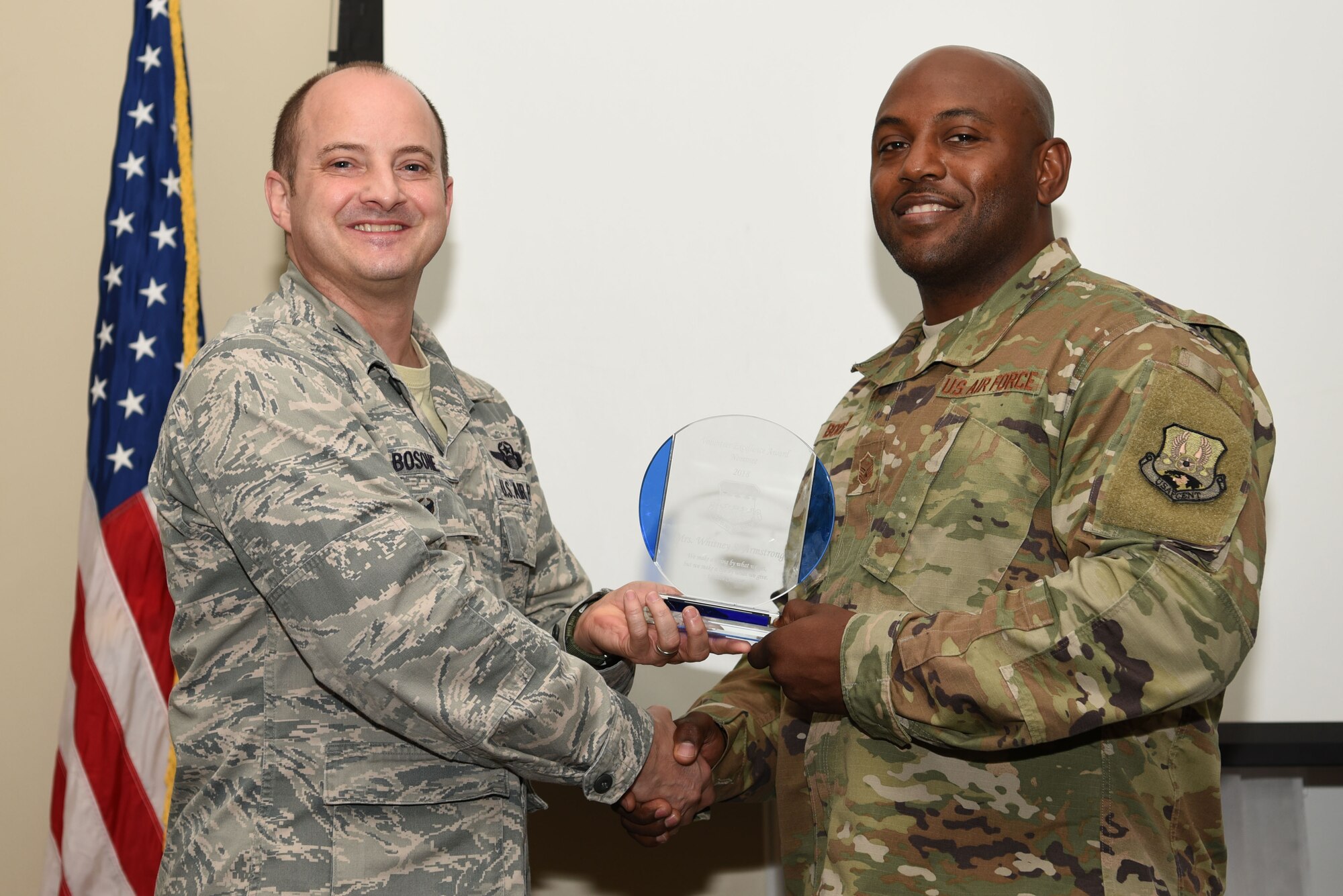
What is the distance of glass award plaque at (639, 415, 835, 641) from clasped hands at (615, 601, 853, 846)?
0.08 metres

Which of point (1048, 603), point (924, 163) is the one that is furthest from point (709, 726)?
point (924, 163)

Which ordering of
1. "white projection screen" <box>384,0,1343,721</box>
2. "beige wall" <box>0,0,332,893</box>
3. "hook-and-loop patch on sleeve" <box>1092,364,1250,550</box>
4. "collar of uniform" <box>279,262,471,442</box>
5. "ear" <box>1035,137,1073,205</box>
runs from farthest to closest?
"beige wall" <box>0,0,332,893</box>
"white projection screen" <box>384,0,1343,721</box>
"ear" <box>1035,137,1073,205</box>
"collar of uniform" <box>279,262,471,442</box>
"hook-and-loop patch on sleeve" <box>1092,364,1250,550</box>

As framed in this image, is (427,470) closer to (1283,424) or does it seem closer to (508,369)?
(508,369)

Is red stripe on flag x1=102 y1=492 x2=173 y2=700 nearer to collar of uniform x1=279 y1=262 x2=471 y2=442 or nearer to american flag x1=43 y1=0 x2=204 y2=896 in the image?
american flag x1=43 y1=0 x2=204 y2=896

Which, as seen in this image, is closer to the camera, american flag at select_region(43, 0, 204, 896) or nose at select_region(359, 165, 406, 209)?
nose at select_region(359, 165, 406, 209)

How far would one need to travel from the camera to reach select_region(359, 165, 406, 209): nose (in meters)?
1.97

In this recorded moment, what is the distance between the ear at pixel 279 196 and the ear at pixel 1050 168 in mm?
1398

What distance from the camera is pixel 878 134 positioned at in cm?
213

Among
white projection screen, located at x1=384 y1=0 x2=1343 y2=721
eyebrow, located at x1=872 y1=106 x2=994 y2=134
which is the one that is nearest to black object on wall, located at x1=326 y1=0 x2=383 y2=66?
white projection screen, located at x1=384 y1=0 x2=1343 y2=721

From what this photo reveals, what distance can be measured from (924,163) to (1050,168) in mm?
243

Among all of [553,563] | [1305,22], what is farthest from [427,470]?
[1305,22]

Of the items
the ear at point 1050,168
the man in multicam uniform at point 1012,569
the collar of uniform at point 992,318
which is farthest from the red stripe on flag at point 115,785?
the ear at point 1050,168

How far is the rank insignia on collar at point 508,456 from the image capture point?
216 centimetres

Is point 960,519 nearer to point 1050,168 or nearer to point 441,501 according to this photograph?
point 1050,168
